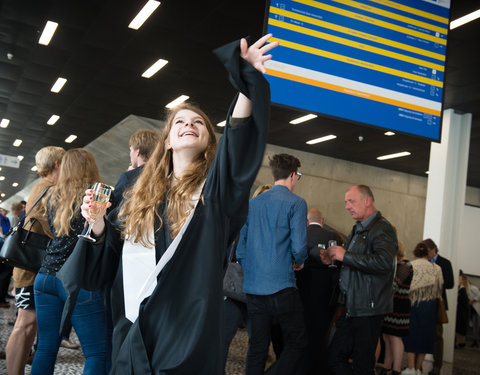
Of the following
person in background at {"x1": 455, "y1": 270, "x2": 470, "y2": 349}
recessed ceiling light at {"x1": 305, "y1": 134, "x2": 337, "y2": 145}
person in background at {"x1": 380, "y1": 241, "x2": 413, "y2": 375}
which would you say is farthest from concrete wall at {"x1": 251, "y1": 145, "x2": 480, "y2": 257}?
person in background at {"x1": 380, "y1": 241, "x2": 413, "y2": 375}

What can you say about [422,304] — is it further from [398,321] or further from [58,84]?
[58,84]

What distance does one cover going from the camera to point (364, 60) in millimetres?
4051

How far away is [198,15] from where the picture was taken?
7.32 m

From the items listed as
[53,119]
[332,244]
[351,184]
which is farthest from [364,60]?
[53,119]

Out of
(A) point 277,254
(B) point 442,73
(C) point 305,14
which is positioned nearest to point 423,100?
(B) point 442,73

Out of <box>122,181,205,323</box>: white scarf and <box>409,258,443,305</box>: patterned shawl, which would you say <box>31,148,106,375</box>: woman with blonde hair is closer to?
<box>122,181,205,323</box>: white scarf

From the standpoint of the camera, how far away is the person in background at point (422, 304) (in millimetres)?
5848

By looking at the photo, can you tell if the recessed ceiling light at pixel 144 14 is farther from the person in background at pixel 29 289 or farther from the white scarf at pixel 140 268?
the white scarf at pixel 140 268

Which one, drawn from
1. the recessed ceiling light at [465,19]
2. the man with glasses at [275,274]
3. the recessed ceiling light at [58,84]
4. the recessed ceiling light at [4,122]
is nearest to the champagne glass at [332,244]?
the man with glasses at [275,274]

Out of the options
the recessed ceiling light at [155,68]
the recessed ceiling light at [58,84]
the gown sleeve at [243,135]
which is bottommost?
the gown sleeve at [243,135]

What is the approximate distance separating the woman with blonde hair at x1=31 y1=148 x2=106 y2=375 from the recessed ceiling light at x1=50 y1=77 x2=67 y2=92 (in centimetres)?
870

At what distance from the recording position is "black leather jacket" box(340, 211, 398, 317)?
3.64m

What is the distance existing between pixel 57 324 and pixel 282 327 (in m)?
1.48

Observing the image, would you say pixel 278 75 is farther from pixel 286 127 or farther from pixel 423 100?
pixel 286 127
